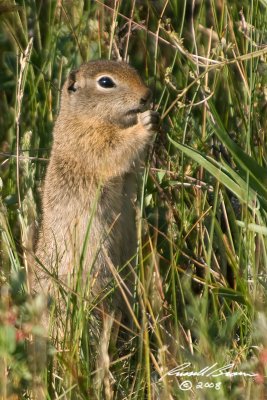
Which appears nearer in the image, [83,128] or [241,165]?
[241,165]

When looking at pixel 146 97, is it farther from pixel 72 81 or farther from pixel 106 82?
pixel 72 81

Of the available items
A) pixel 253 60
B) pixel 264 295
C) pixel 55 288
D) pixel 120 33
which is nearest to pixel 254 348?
pixel 264 295

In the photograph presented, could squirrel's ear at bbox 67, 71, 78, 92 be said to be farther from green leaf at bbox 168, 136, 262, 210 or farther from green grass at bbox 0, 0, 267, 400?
green leaf at bbox 168, 136, 262, 210

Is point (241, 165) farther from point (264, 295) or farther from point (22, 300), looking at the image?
point (22, 300)

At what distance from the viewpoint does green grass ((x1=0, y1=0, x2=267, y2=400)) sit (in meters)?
2.92

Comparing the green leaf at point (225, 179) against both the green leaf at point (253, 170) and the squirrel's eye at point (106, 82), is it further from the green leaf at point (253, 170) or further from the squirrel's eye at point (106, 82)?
the squirrel's eye at point (106, 82)

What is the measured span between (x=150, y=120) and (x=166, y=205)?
524 millimetres

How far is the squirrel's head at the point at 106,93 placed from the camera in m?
4.15

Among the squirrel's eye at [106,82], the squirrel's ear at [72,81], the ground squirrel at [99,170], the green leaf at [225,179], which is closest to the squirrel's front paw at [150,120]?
the ground squirrel at [99,170]

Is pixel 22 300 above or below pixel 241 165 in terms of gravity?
below

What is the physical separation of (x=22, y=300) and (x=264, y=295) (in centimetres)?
83

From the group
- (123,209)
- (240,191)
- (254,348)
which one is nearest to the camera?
(254,348)

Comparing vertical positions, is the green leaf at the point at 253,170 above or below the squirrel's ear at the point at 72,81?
below

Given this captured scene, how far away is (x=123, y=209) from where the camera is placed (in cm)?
415
